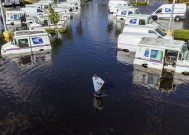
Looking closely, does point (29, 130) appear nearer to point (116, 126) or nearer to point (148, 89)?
point (116, 126)

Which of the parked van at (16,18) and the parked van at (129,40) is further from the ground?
the parked van at (16,18)

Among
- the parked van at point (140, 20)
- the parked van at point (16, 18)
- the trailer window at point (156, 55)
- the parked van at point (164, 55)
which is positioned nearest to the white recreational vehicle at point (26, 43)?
the parked van at point (164, 55)

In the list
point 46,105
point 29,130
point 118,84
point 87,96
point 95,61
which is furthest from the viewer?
point 95,61

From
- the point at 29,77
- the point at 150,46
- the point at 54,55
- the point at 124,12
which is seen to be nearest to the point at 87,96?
the point at 29,77

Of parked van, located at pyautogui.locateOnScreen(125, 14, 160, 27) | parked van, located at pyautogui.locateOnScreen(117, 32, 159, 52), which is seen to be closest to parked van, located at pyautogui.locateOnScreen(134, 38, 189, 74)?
parked van, located at pyautogui.locateOnScreen(117, 32, 159, 52)

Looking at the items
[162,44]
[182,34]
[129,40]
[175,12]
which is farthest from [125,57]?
[175,12]

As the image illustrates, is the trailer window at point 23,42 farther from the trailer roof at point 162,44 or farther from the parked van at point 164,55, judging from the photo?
the trailer roof at point 162,44
